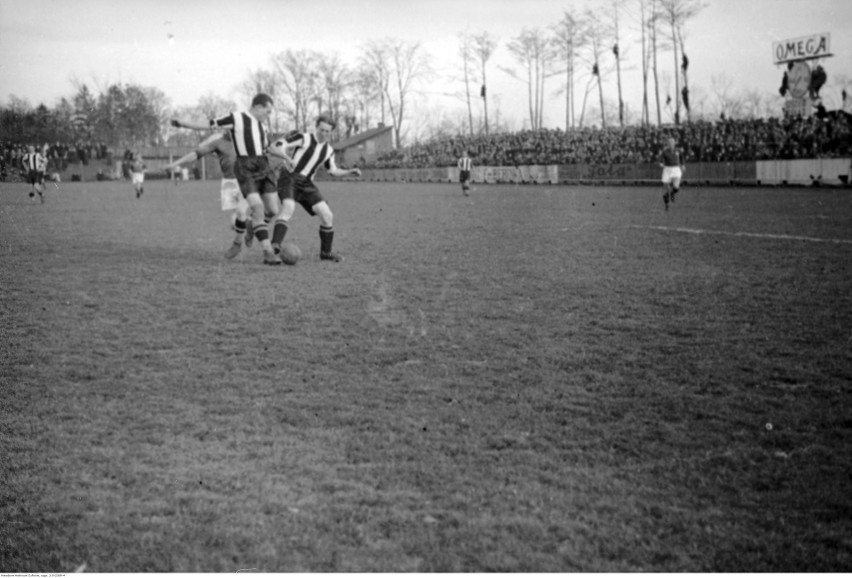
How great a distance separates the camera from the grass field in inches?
107

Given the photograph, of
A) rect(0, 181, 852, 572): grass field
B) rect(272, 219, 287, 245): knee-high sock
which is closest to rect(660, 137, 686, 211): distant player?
rect(0, 181, 852, 572): grass field

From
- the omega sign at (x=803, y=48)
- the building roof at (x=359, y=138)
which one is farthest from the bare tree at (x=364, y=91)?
the omega sign at (x=803, y=48)

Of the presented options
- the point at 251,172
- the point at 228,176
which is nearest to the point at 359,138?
the point at 228,176

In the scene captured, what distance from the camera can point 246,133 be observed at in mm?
10000

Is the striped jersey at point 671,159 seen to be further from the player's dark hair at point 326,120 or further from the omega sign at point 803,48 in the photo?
the player's dark hair at point 326,120

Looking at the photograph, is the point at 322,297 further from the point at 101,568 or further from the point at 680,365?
the point at 101,568

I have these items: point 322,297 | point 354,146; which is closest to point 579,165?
point 322,297

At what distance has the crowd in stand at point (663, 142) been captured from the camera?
85.7 feet

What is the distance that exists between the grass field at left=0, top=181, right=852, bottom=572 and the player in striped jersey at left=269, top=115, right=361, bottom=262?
1717mm

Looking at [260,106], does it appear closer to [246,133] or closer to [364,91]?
[246,133]

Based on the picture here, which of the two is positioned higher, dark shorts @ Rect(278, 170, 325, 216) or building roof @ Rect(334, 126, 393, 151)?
building roof @ Rect(334, 126, 393, 151)

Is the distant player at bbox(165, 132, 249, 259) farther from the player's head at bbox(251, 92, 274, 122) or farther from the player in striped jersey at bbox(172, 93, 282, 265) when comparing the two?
the player's head at bbox(251, 92, 274, 122)

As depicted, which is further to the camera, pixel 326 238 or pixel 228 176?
pixel 228 176

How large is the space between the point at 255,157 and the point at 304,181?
84 cm
